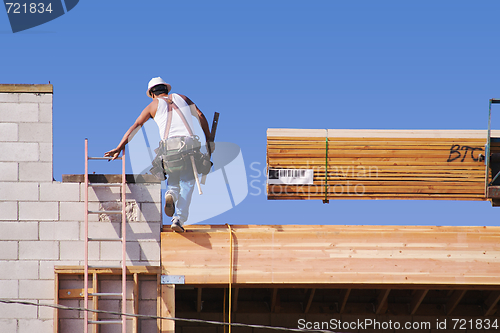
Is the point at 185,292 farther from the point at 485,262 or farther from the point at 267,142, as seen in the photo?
the point at 485,262

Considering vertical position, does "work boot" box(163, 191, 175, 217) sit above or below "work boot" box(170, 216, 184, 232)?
above

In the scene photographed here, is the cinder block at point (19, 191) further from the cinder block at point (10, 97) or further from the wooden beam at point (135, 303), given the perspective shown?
the wooden beam at point (135, 303)

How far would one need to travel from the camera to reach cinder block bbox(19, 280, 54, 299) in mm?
9180

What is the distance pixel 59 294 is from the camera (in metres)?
9.18

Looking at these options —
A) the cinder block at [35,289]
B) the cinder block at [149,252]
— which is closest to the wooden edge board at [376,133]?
the cinder block at [149,252]

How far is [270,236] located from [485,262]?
12.1 feet

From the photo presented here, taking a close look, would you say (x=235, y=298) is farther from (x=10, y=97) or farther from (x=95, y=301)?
(x=10, y=97)

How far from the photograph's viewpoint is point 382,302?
11.3 metres

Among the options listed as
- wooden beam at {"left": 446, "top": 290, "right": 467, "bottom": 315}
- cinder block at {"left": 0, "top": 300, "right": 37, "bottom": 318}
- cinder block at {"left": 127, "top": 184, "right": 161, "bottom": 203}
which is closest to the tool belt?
cinder block at {"left": 127, "top": 184, "right": 161, "bottom": 203}

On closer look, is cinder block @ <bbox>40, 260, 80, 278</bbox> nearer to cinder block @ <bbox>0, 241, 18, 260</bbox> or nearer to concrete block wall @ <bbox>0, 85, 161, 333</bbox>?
concrete block wall @ <bbox>0, 85, 161, 333</bbox>

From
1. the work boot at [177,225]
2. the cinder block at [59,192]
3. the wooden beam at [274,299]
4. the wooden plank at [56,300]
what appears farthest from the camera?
the wooden beam at [274,299]

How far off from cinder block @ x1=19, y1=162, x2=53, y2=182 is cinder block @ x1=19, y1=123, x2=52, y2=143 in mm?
399

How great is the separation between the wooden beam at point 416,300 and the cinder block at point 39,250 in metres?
6.72

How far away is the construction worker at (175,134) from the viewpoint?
30.6ft
